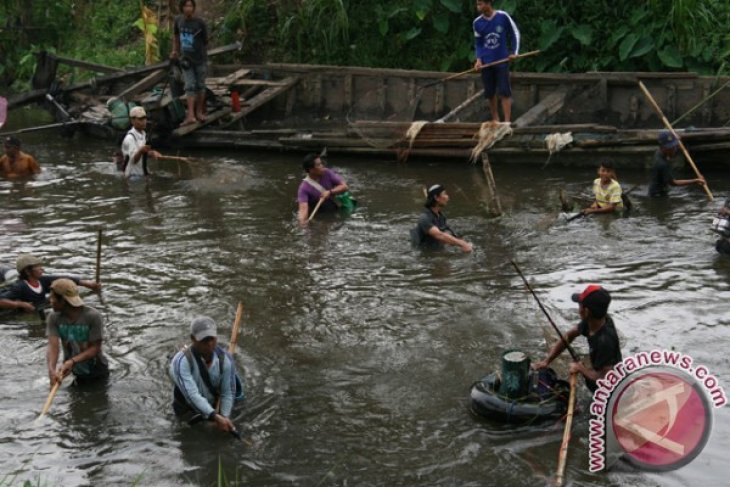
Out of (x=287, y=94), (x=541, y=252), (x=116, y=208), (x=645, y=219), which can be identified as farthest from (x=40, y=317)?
(x=287, y=94)

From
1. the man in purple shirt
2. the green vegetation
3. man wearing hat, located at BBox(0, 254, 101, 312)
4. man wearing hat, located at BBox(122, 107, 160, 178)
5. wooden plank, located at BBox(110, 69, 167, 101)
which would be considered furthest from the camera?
wooden plank, located at BBox(110, 69, 167, 101)

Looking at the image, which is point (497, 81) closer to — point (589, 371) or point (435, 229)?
point (435, 229)

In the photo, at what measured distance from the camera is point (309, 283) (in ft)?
34.6

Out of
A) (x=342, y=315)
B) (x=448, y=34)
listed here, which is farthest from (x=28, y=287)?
(x=448, y=34)

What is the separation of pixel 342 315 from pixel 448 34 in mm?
9955

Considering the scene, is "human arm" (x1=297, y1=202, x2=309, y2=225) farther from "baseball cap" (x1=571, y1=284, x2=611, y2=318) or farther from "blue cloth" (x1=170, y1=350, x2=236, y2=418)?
"baseball cap" (x1=571, y1=284, x2=611, y2=318)

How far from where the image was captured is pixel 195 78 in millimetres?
16734

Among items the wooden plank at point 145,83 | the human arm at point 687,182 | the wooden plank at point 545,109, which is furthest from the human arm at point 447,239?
the wooden plank at point 145,83

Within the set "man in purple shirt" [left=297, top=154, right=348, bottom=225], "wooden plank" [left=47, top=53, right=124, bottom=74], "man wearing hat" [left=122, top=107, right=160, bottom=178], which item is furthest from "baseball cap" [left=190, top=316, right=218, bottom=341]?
"wooden plank" [left=47, top=53, right=124, bottom=74]

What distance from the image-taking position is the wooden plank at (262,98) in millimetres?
17281

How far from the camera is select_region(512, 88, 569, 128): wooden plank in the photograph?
15102mm

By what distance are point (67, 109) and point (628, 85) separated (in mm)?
10463

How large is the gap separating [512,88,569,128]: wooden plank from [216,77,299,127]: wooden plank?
14.6 ft

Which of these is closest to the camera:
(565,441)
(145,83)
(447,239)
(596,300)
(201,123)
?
(565,441)
